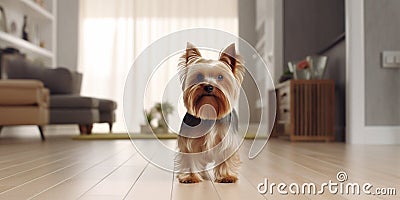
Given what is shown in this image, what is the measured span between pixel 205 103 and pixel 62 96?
4740mm

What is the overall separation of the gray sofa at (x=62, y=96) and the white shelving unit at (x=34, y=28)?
0.29 metres

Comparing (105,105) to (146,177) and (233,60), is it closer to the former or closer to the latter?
(146,177)

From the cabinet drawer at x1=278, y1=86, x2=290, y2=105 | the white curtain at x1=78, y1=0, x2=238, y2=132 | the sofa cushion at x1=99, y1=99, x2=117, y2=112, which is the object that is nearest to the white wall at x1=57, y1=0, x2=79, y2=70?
the white curtain at x1=78, y1=0, x2=238, y2=132

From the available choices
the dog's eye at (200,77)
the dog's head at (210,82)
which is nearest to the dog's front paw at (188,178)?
the dog's head at (210,82)

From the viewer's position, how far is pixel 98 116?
6609 millimetres

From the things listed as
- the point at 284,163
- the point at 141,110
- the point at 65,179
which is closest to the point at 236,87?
the point at 141,110

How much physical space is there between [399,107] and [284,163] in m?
2.09

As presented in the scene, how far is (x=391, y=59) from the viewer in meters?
4.39

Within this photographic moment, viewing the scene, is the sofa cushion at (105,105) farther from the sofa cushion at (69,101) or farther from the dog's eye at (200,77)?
the dog's eye at (200,77)

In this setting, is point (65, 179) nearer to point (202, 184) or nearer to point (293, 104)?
point (202, 184)

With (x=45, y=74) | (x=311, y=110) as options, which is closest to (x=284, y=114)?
(x=311, y=110)

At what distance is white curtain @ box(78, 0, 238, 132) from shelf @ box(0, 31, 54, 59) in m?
0.92

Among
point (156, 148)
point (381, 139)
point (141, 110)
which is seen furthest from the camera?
point (381, 139)

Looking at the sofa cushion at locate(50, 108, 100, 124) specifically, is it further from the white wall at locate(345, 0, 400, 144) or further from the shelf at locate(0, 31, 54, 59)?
the white wall at locate(345, 0, 400, 144)
